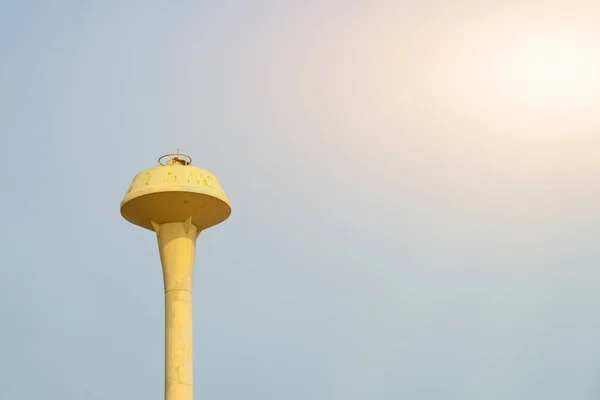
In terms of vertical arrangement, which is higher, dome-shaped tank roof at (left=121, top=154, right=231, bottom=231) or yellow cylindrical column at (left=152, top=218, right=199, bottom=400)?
dome-shaped tank roof at (left=121, top=154, right=231, bottom=231)

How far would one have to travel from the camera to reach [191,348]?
139 ft

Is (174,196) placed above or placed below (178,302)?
above

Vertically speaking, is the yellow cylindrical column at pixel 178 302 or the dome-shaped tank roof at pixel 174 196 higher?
the dome-shaped tank roof at pixel 174 196

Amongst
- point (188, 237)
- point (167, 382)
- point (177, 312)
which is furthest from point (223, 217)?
point (167, 382)

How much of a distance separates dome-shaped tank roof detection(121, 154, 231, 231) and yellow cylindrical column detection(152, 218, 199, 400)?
51 centimetres

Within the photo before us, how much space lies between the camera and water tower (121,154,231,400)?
4172cm

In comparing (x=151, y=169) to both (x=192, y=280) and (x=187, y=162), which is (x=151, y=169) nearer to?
(x=187, y=162)

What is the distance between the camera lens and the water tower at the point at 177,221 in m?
41.7

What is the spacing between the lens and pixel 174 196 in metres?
42.6

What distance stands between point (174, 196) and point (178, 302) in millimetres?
4231

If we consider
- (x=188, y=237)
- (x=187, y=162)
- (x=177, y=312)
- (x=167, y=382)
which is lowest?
(x=167, y=382)

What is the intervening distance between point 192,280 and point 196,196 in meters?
3.58

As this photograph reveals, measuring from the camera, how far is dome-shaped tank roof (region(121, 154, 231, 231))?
Result: 42.4m

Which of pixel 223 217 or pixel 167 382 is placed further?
pixel 223 217
